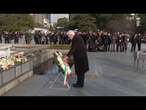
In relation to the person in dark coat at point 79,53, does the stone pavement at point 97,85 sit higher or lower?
lower

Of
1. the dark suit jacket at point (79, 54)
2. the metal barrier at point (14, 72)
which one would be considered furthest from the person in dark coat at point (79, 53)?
the metal barrier at point (14, 72)

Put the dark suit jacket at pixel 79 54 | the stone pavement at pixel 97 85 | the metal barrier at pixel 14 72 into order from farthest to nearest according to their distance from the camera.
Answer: the dark suit jacket at pixel 79 54
the metal barrier at pixel 14 72
the stone pavement at pixel 97 85

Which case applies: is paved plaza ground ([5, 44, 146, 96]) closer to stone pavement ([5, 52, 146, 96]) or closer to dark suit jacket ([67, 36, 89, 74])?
stone pavement ([5, 52, 146, 96])

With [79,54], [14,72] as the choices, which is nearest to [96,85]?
[79,54]

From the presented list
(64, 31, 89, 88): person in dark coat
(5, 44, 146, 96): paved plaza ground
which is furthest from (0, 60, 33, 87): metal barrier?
(64, 31, 89, 88): person in dark coat

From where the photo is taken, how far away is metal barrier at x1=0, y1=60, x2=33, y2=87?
1273cm

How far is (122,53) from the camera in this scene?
29.0 metres

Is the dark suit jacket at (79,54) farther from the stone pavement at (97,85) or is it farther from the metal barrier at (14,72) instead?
the metal barrier at (14,72)

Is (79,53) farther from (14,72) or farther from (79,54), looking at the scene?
(14,72)

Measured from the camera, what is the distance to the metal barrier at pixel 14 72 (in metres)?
12.7

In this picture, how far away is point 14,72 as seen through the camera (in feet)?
45.9
